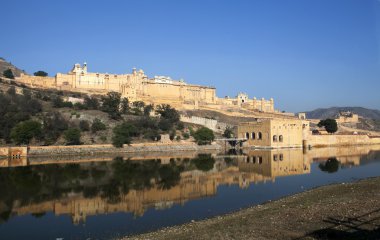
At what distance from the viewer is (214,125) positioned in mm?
53469

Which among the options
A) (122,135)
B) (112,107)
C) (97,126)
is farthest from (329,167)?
(112,107)

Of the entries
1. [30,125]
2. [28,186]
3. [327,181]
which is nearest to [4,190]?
[28,186]

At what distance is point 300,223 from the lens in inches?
355

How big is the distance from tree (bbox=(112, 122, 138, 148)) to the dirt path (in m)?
26.1

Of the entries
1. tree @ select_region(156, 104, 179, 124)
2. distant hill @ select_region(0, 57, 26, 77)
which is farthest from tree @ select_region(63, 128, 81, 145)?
distant hill @ select_region(0, 57, 26, 77)

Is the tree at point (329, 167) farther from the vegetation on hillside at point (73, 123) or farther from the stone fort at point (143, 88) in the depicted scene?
the stone fort at point (143, 88)

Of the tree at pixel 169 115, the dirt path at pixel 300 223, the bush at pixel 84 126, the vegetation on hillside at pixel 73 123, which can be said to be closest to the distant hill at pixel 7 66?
the vegetation on hillside at pixel 73 123

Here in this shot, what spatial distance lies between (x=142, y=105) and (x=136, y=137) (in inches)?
576

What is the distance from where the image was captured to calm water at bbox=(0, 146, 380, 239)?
11.4 metres

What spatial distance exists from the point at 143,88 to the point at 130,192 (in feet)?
171

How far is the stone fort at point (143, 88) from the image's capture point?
61.2 metres

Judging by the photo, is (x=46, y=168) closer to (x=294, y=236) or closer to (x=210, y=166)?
(x=210, y=166)

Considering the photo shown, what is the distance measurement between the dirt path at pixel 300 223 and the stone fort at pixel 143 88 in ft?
168

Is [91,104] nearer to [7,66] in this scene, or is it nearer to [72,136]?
[72,136]
